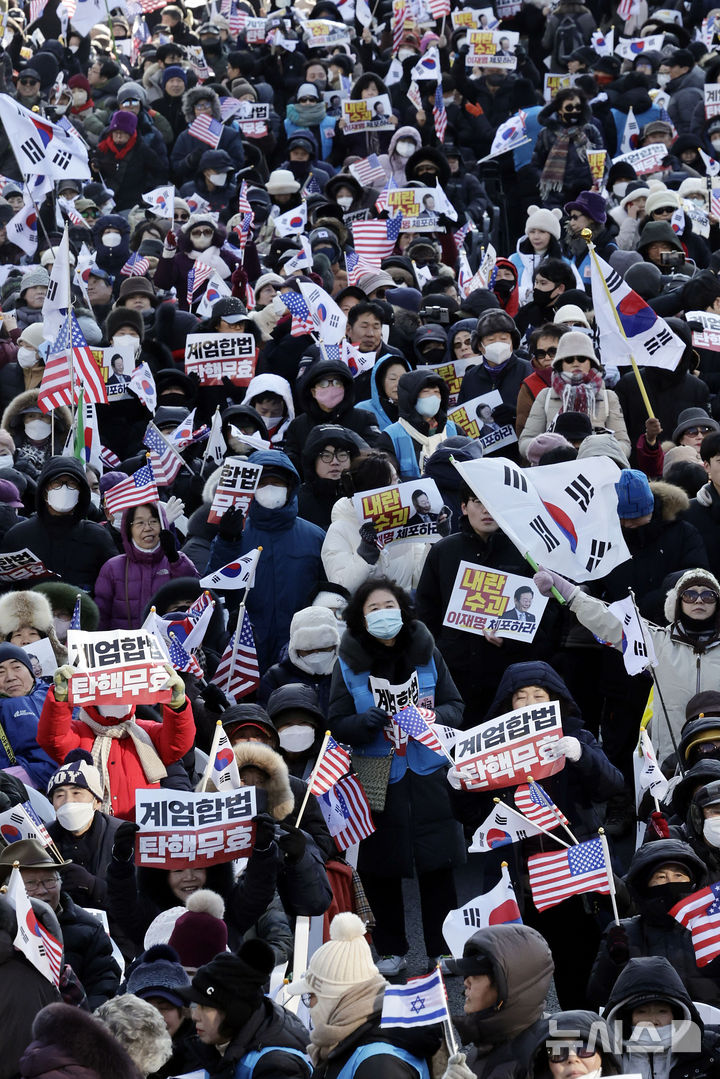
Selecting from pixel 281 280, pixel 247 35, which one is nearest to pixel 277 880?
pixel 281 280

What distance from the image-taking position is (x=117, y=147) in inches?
758

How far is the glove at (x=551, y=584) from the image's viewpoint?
30.7ft

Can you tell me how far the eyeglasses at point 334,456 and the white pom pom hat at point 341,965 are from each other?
4.48 meters

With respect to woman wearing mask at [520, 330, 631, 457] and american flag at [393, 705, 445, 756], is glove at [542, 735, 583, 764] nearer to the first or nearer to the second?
american flag at [393, 705, 445, 756]

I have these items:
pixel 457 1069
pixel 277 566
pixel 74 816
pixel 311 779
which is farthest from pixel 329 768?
pixel 457 1069

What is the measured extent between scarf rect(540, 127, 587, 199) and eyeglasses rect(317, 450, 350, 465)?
23.3ft

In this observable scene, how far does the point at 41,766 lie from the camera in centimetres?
851

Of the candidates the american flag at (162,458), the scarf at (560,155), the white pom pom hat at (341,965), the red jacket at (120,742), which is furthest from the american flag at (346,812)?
the scarf at (560,155)

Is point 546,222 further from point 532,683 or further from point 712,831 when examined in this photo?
point 712,831

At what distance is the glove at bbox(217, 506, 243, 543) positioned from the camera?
10.3m

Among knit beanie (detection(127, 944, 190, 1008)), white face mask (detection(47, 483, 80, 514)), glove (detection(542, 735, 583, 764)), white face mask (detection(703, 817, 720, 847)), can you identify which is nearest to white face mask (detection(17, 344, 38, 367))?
white face mask (detection(47, 483, 80, 514))

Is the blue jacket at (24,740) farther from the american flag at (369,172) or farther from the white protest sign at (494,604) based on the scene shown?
the american flag at (369,172)

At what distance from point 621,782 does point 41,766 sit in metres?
2.47

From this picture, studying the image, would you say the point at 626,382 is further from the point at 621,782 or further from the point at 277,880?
the point at 277,880
